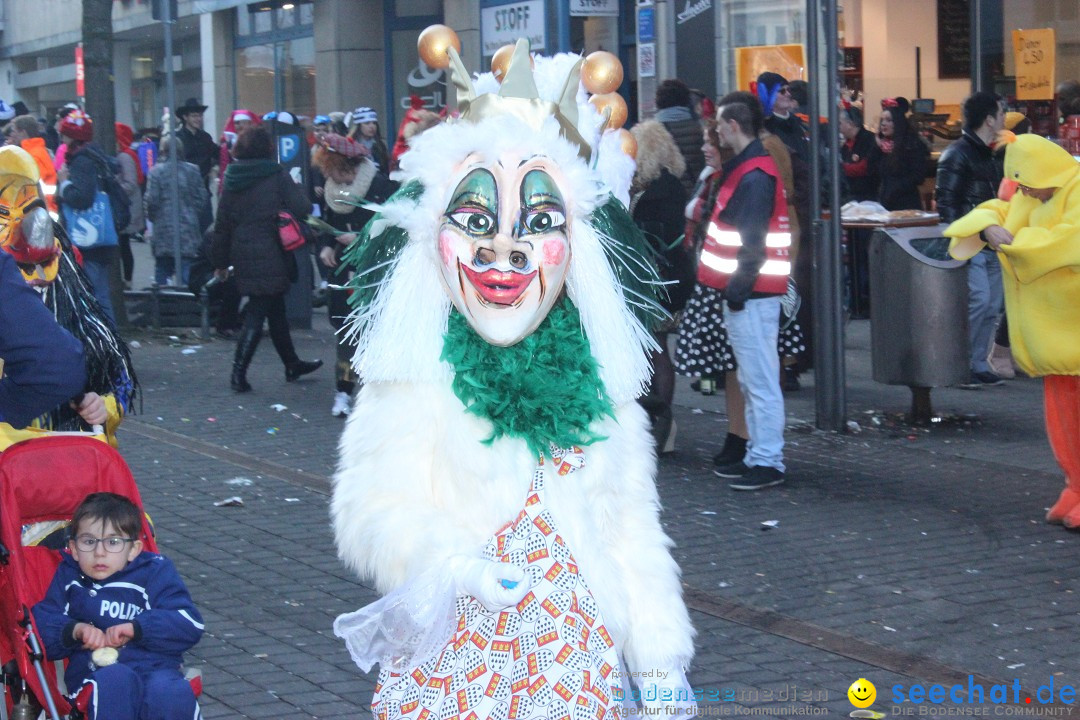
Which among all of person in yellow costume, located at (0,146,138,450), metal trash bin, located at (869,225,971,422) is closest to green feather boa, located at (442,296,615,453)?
person in yellow costume, located at (0,146,138,450)

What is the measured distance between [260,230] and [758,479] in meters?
4.66

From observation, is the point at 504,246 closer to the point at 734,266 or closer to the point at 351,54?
the point at 734,266

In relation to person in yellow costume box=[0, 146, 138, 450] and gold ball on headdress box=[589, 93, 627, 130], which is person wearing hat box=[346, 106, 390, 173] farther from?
gold ball on headdress box=[589, 93, 627, 130]

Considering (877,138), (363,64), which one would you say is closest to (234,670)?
(877,138)

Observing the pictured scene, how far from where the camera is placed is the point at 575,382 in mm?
3316

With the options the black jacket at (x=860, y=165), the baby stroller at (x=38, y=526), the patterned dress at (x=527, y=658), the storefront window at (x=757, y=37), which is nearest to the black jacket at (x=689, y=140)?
the black jacket at (x=860, y=165)

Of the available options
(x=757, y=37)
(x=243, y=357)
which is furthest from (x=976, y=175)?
(x=757, y=37)

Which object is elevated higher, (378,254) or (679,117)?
(679,117)

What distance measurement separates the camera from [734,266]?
296 inches

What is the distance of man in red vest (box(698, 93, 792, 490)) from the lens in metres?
7.43

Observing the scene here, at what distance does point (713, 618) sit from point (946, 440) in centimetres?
367

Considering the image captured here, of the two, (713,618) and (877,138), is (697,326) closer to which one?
(713,618)

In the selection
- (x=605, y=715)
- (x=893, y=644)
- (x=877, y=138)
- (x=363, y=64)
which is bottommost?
(x=893, y=644)

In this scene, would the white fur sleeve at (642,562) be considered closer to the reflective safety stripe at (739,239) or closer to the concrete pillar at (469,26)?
the reflective safety stripe at (739,239)
